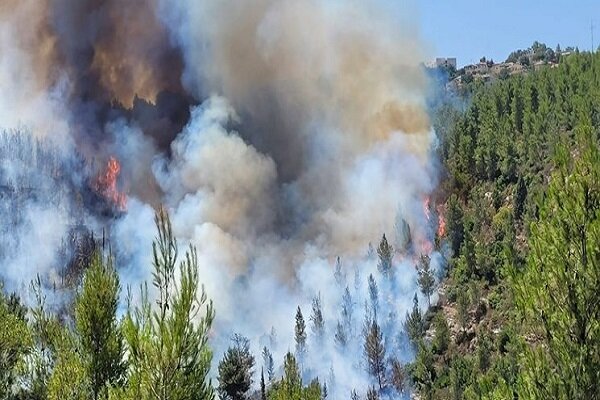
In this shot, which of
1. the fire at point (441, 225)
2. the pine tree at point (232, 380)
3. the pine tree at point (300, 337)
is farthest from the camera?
the fire at point (441, 225)

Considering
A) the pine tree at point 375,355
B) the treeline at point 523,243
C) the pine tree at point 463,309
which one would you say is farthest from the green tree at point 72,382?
the pine tree at point 463,309

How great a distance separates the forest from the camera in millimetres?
14055

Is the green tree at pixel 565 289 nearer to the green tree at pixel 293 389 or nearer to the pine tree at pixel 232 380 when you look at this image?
the green tree at pixel 293 389

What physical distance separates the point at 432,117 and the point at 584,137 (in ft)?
376

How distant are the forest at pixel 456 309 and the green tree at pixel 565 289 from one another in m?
0.03

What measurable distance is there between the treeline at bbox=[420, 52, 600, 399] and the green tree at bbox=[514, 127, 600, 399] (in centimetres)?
2

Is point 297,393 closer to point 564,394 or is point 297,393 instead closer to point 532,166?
point 564,394

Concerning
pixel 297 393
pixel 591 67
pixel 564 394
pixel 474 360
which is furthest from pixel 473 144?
pixel 564 394

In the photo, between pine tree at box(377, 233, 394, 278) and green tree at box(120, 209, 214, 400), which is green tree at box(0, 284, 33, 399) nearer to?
green tree at box(120, 209, 214, 400)

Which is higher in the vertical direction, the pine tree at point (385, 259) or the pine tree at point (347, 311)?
the pine tree at point (385, 259)

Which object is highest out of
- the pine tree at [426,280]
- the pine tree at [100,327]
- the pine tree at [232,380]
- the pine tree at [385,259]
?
the pine tree at [385,259]

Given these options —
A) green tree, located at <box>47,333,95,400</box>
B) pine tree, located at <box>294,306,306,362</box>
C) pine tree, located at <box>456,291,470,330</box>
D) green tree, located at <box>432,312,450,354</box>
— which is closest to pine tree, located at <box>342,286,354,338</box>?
pine tree, located at <box>294,306,306,362</box>

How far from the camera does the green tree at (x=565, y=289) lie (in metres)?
13.6

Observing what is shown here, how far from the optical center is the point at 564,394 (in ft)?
44.4
